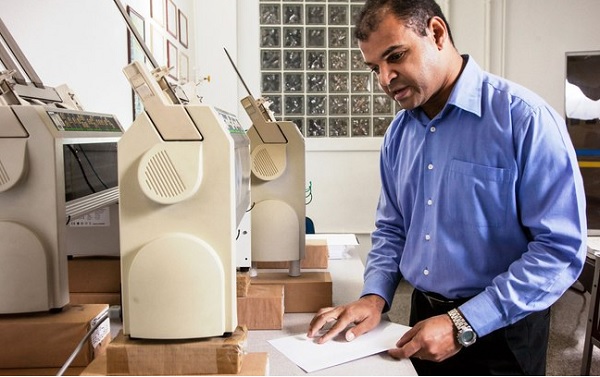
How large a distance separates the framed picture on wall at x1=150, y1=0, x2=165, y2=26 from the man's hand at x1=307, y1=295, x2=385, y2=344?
212 centimetres

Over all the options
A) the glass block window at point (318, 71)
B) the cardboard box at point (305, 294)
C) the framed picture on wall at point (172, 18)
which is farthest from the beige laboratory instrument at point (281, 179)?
the glass block window at point (318, 71)

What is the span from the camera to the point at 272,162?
1682 millimetres

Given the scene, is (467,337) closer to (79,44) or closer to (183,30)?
(79,44)

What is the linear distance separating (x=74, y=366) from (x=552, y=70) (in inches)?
174

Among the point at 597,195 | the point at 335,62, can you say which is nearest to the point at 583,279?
the point at 597,195

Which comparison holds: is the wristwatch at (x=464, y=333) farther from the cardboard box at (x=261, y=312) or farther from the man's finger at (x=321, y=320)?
the cardboard box at (x=261, y=312)

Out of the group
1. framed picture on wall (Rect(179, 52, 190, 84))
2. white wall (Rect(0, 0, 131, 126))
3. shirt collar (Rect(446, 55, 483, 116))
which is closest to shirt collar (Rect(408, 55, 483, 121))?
shirt collar (Rect(446, 55, 483, 116))

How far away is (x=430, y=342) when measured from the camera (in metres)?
1.11

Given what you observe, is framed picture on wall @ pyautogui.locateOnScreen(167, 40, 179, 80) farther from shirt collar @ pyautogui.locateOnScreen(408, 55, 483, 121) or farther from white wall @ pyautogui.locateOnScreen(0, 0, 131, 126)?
shirt collar @ pyautogui.locateOnScreen(408, 55, 483, 121)

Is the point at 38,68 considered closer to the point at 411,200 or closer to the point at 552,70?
the point at 411,200

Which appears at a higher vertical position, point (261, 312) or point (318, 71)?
point (318, 71)

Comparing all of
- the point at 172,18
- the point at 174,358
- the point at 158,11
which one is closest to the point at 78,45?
the point at 158,11

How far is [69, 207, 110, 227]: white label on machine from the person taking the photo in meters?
1.49

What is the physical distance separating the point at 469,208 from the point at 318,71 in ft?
10.8
